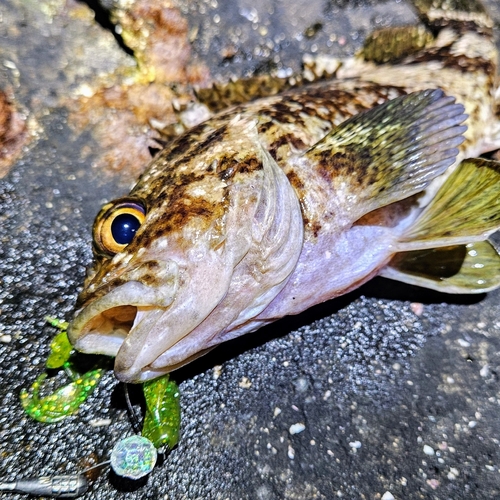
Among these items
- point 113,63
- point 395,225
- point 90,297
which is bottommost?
point 395,225

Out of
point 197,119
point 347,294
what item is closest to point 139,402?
point 347,294

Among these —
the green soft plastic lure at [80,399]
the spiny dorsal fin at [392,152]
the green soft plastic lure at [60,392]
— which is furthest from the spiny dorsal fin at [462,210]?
the green soft plastic lure at [60,392]

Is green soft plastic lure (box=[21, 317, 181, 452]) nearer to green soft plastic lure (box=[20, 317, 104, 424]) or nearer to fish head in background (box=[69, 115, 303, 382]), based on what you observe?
green soft plastic lure (box=[20, 317, 104, 424])

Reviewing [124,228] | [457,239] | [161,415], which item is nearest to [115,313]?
[124,228]

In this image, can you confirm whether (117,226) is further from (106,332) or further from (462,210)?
(462,210)

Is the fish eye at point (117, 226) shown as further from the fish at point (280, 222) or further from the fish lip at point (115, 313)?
the fish lip at point (115, 313)

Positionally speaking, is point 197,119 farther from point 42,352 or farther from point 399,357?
point 399,357

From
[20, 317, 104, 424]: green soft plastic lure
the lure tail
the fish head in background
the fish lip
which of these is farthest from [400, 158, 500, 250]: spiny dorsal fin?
[20, 317, 104, 424]: green soft plastic lure
